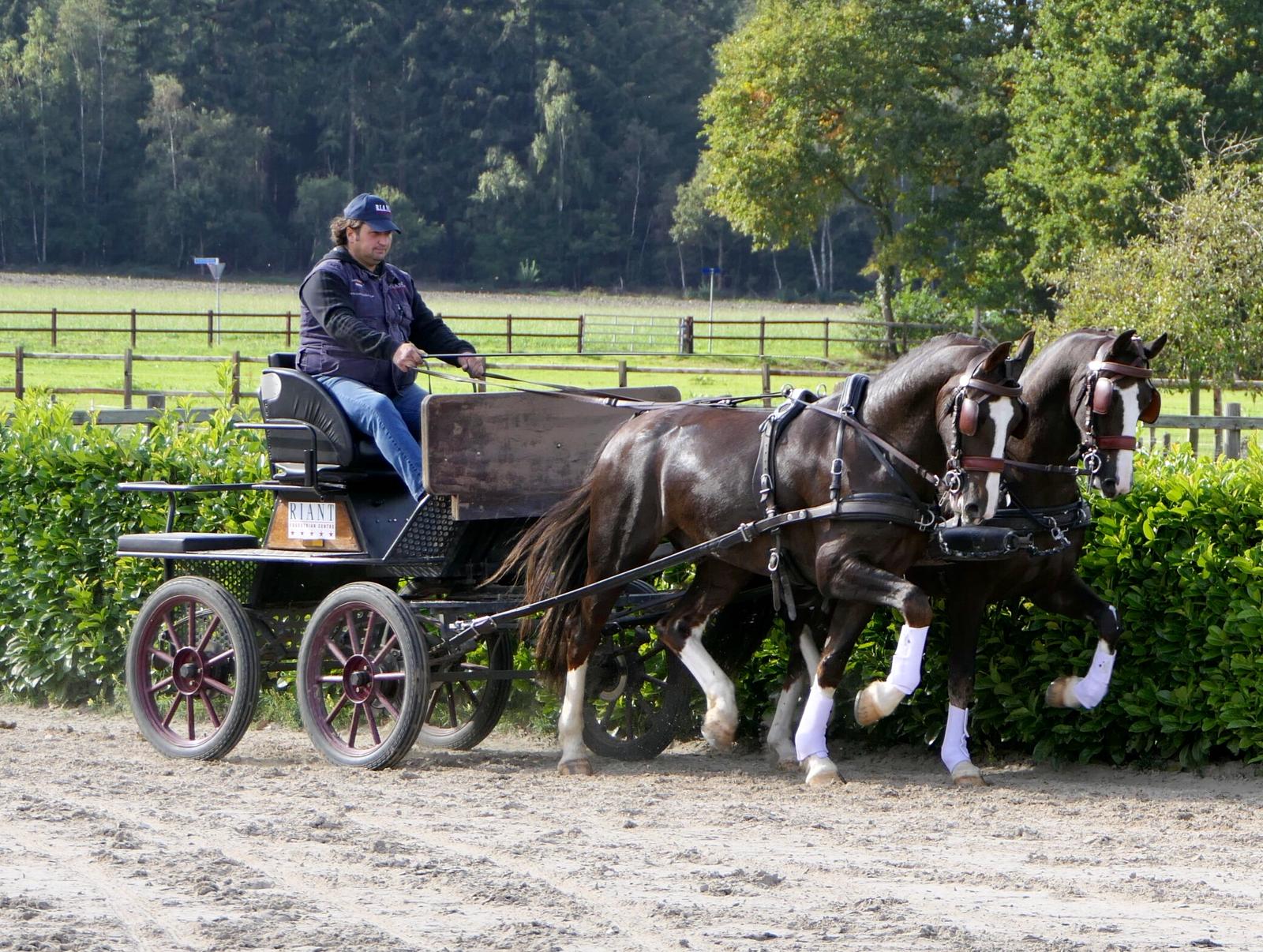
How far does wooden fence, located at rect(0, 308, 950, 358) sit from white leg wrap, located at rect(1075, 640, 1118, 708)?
105 feet

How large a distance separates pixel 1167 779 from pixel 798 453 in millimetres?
2054

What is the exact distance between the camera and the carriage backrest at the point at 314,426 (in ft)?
23.0

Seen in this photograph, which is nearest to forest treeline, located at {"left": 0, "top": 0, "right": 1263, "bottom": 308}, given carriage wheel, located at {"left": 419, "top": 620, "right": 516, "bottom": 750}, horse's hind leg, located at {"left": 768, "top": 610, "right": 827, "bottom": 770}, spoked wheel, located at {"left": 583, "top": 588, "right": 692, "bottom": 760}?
carriage wheel, located at {"left": 419, "top": 620, "right": 516, "bottom": 750}

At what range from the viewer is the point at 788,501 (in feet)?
20.9

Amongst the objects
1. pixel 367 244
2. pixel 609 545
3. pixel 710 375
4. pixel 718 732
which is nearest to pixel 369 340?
pixel 367 244

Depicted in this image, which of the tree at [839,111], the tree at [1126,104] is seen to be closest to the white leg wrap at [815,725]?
the tree at [1126,104]

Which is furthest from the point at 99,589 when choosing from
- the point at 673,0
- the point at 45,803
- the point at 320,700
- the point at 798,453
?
the point at 673,0

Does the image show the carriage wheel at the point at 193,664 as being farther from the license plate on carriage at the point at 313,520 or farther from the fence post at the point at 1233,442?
the fence post at the point at 1233,442

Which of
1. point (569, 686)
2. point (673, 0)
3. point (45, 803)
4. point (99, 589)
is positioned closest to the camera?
point (45, 803)

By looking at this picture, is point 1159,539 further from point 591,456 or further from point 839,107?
point 839,107

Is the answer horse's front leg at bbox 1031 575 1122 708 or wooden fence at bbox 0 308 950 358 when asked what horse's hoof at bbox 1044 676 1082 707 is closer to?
horse's front leg at bbox 1031 575 1122 708

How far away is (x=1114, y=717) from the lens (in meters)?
6.70

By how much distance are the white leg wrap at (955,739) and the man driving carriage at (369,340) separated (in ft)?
7.90

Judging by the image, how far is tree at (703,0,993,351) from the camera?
137ft
